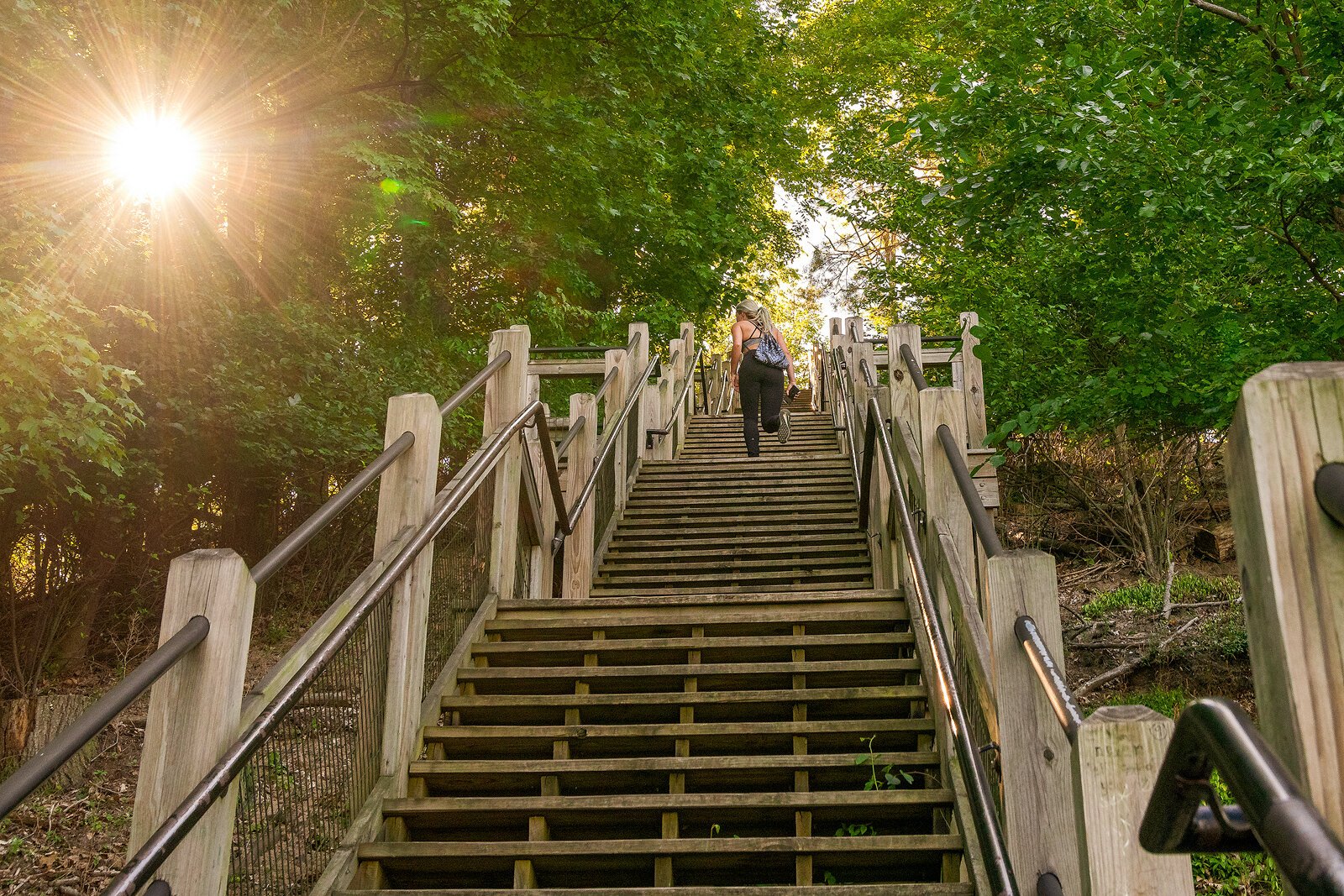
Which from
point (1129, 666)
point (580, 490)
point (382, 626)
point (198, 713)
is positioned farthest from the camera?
point (1129, 666)

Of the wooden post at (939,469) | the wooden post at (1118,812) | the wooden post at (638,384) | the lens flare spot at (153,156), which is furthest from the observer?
the wooden post at (638,384)

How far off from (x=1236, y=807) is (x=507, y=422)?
16.2 feet

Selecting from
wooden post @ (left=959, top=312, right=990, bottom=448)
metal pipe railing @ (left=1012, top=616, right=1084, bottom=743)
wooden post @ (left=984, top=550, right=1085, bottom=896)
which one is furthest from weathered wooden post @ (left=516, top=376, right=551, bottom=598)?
wooden post @ (left=959, top=312, right=990, bottom=448)

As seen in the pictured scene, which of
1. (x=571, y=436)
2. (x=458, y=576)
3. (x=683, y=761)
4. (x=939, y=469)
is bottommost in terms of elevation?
(x=683, y=761)

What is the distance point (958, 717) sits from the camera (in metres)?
3.27

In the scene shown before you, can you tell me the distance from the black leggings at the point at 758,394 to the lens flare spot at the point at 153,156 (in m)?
5.46

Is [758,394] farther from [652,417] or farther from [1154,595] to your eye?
[1154,595]

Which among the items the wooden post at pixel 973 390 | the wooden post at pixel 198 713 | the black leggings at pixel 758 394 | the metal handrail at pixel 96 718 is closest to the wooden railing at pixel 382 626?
the wooden post at pixel 198 713

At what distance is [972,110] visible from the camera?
529 cm

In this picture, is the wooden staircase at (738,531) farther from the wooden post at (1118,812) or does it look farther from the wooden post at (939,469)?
the wooden post at (1118,812)

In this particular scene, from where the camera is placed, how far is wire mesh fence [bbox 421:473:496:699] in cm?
439

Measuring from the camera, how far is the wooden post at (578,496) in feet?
22.6

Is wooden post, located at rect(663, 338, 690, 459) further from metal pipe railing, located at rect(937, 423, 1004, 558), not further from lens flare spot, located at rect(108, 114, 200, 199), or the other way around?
metal pipe railing, located at rect(937, 423, 1004, 558)

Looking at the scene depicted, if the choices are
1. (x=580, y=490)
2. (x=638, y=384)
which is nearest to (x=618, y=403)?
(x=638, y=384)
